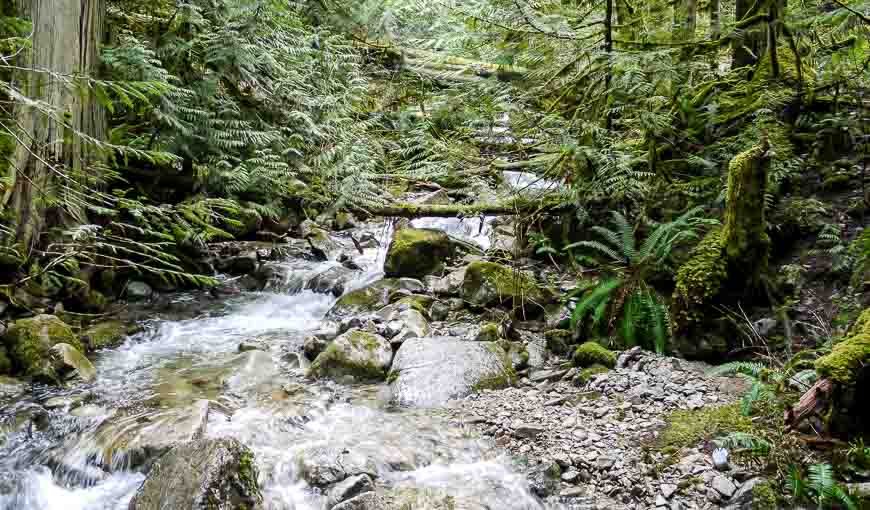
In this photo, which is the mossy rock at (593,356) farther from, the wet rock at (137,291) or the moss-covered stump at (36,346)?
the wet rock at (137,291)

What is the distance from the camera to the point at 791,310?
4.79 meters

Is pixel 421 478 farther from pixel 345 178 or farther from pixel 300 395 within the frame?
pixel 345 178

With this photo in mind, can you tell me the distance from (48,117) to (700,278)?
22.5 ft

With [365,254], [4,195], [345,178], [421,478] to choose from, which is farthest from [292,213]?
[421,478]

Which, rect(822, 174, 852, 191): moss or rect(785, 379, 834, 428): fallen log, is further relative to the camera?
rect(822, 174, 852, 191): moss

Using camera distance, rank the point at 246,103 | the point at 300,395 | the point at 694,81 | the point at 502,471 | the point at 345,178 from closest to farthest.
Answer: the point at 502,471 → the point at 300,395 → the point at 694,81 → the point at 345,178 → the point at 246,103

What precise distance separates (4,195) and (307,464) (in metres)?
4.60

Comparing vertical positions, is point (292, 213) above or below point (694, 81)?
below

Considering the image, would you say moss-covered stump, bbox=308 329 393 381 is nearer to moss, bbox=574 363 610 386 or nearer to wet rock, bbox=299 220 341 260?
moss, bbox=574 363 610 386

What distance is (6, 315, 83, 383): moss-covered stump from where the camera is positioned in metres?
5.70

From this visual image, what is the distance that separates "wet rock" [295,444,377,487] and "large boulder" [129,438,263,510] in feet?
1.45

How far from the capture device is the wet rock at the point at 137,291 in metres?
8.48

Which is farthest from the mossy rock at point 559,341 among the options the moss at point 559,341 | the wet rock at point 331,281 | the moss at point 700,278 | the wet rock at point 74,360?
the wet rock at point 74,360

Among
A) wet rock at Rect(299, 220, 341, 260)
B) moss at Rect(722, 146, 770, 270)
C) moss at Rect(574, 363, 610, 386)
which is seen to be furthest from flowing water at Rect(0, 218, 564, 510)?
wet rock at Rect(299, 220, 341, 260)
